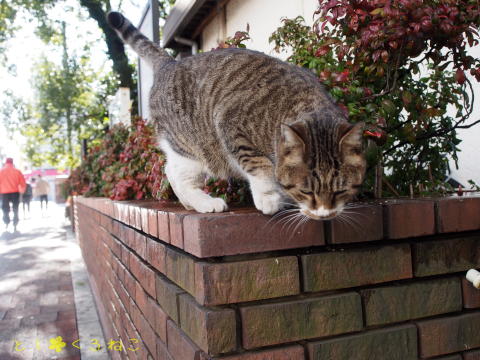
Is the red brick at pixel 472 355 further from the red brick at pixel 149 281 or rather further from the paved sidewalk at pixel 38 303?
the paved sidewalk at pixel 38 303

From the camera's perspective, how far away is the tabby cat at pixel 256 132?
4.91 ft

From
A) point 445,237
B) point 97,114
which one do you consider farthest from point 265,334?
point 97,114

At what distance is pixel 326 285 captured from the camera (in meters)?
1.32

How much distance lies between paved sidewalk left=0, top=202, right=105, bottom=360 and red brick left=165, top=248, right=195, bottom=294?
175 centimetres

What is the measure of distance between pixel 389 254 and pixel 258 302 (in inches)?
18.3

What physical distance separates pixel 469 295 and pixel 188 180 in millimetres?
1325

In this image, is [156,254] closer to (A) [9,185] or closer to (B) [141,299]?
(B) [141,299]

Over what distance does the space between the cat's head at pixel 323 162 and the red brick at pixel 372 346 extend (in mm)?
387

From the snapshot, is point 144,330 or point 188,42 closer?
point 144,330

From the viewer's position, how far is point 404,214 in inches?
55.9

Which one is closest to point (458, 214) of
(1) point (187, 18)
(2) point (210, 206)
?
(2) point (210, 206)

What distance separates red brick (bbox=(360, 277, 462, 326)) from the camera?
4.48ft

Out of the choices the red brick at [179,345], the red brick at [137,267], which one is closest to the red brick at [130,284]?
the red brick at [137,267]

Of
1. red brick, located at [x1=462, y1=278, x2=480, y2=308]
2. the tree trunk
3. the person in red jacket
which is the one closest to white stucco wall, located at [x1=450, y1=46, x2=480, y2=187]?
red brick, located at [x1=462, y1=278, x2=480, y2=308]
